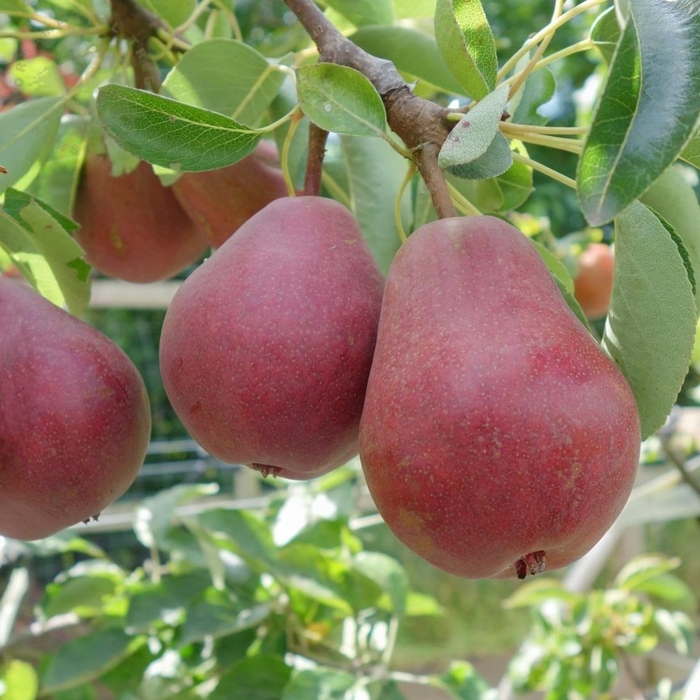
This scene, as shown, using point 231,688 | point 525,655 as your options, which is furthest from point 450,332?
point 525,655

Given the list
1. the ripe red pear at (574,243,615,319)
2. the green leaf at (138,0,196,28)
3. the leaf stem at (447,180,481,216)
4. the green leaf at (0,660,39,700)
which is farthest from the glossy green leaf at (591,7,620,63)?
the ripe red pear at (574,243,615,319)

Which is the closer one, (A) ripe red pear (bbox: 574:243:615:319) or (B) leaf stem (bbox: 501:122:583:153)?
(B) leaf stem (bbox: 501:122:583:153)

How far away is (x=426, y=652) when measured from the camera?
3.87 meters

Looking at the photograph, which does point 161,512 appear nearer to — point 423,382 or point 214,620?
point 214,620

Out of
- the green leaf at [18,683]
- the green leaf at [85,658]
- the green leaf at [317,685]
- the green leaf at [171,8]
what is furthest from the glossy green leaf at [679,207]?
the green leaf at [18,683]

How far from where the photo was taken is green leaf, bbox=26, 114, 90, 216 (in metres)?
0.76

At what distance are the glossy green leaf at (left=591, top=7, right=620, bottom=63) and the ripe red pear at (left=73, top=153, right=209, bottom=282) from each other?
0.42m

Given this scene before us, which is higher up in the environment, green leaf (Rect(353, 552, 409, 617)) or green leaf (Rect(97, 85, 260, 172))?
green leaf (Rect(97, 85, 260, 172))

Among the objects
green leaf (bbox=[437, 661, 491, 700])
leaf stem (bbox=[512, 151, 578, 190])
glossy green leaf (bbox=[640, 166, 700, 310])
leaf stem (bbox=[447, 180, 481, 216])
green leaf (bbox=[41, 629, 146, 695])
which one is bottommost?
green leaf (bbox=[437, 661, 491, 700])

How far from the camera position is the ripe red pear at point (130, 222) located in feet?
2.54

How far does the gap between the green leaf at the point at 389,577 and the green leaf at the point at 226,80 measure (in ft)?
2.27

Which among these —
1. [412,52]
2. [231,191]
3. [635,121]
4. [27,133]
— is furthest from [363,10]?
[635,121]

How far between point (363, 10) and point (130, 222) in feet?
0.93

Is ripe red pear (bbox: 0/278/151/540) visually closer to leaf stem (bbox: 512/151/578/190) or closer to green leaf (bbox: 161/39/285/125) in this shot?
green leaf (bbox: 161/39/285/125)
